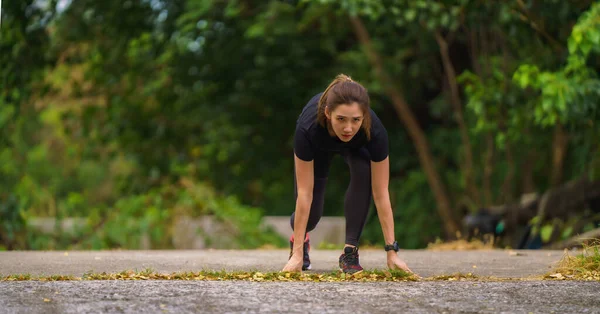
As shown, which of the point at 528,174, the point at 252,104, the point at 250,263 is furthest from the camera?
the point at 252,104

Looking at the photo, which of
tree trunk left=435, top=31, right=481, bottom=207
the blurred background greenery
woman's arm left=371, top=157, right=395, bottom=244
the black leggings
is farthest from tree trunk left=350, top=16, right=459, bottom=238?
woman's arm left=371, top=157, right=395, bottom=244

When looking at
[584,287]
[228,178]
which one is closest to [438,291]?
[584,287]

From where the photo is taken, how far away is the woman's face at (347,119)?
17.4 ft

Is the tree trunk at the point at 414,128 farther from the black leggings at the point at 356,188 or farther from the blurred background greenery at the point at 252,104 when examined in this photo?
the black leggings at the point at 356,188

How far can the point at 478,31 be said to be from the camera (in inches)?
558

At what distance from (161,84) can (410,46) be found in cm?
391

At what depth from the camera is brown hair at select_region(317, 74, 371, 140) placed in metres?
5.33

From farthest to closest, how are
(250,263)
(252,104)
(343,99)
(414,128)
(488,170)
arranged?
(252,104), (414,128), (488,170), (250,263), (343,99)

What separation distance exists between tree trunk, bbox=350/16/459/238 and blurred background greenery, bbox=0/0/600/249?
29 millimetres

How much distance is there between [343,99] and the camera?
5320 millimetres

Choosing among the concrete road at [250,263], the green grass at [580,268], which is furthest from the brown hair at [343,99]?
the green grass at [580,268]

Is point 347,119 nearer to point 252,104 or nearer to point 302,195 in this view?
point 302,195

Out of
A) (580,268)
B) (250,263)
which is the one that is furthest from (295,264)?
(580,268)

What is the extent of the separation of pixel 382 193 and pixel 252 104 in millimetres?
10265
